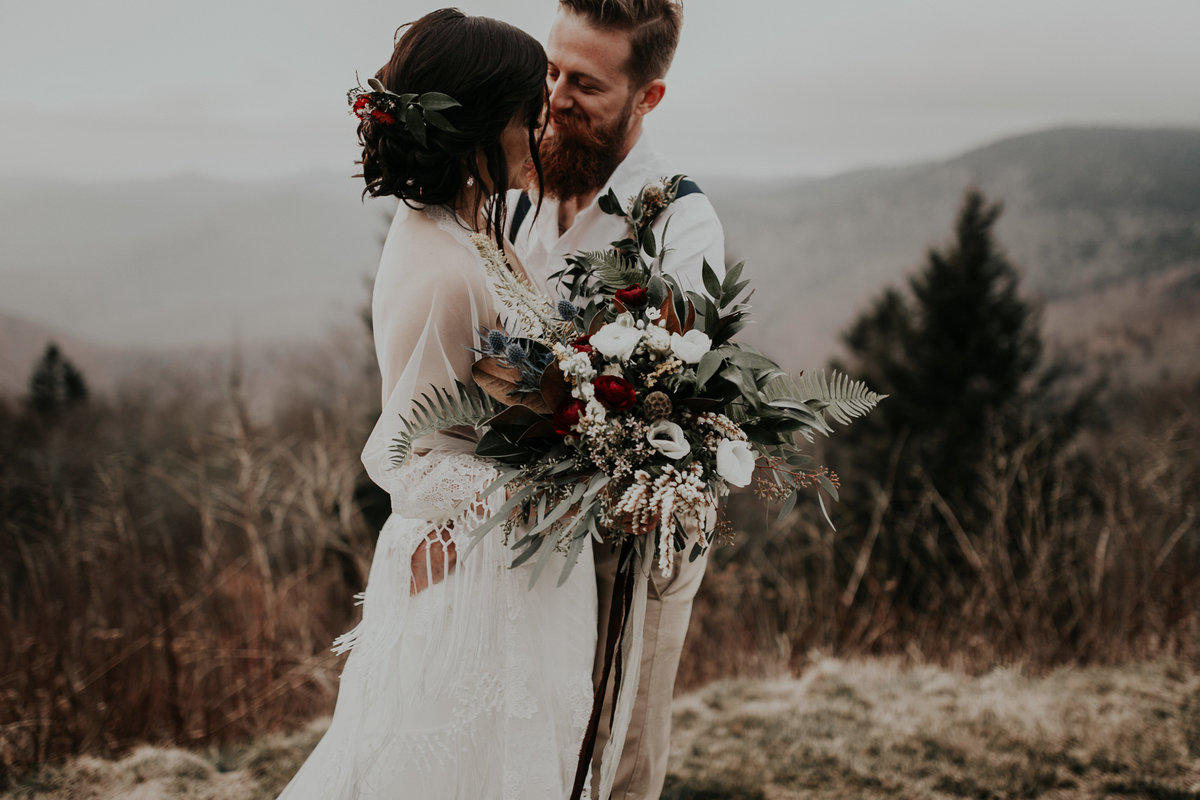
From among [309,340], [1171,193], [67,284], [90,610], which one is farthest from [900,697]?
[1171,193]

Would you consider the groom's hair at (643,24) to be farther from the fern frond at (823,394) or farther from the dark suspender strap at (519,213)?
the fern frond at (823,394)

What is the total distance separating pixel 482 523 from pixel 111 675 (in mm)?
3142

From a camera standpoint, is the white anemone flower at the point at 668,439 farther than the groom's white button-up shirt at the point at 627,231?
No

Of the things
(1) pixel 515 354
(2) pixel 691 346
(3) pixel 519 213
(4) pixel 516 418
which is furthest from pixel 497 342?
(3) pixel 519 213

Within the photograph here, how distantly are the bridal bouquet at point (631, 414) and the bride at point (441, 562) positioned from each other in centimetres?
10

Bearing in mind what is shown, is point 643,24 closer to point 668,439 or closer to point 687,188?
point 687,188

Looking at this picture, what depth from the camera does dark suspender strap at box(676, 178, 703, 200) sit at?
2.57 metres

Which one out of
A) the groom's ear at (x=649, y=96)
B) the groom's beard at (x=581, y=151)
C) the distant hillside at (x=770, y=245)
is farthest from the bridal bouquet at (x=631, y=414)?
the distant hillside at (x=770, y=245)

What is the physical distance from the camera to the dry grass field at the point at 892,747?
319 cm

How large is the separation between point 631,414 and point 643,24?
5.95ft

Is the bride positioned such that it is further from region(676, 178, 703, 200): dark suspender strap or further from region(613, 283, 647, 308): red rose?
region(676, 178, 703, 200): dark suspender strap

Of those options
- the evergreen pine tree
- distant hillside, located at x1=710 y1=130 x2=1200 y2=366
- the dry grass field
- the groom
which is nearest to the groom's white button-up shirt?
the groom

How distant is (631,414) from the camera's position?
163 centimetres

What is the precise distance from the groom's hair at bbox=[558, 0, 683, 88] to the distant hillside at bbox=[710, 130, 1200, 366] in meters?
41.6
